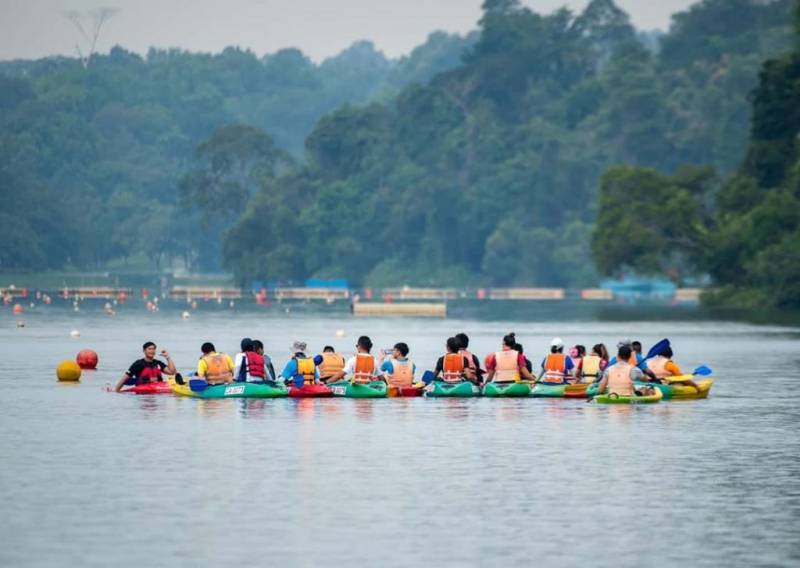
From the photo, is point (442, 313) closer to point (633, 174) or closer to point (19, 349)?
point (633, 174)

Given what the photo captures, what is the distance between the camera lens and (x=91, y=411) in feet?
172

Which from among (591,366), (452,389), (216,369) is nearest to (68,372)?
(216,369)

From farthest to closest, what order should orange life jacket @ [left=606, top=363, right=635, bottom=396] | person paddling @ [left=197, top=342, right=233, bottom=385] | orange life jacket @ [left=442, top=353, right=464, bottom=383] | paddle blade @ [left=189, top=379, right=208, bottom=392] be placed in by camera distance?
orange life jacket @ [left=442, top=353, right=464, bottom=383] < person paddling @ [left=197, top=342, right=233, bottom=385] < paddle blade @ [left=189, top=379, right=208, bottom=392] < orange life jacket @ [left=606, top=363, right=635, bottom=396]

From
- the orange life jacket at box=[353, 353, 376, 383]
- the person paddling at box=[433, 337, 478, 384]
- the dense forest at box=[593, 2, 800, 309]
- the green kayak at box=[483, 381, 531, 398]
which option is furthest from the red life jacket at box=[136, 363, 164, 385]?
the dense forest at box=[593, 2, 800, 309]

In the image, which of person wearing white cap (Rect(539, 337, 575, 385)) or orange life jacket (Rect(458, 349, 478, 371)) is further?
orange life jacket (Rect(458, 349, 478, 371))

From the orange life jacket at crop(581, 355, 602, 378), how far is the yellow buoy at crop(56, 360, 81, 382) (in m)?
18.4

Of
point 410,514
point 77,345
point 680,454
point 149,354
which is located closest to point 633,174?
point 77,345

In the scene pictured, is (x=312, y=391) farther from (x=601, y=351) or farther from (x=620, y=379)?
(x=620, y=379)

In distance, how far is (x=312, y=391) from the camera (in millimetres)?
54562

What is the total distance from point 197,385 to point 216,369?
0.68 metres

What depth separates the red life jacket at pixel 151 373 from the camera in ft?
189

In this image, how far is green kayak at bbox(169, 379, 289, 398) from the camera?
5419cm

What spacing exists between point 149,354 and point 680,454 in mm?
19232

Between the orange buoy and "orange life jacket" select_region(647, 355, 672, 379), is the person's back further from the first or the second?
the orange buoy
